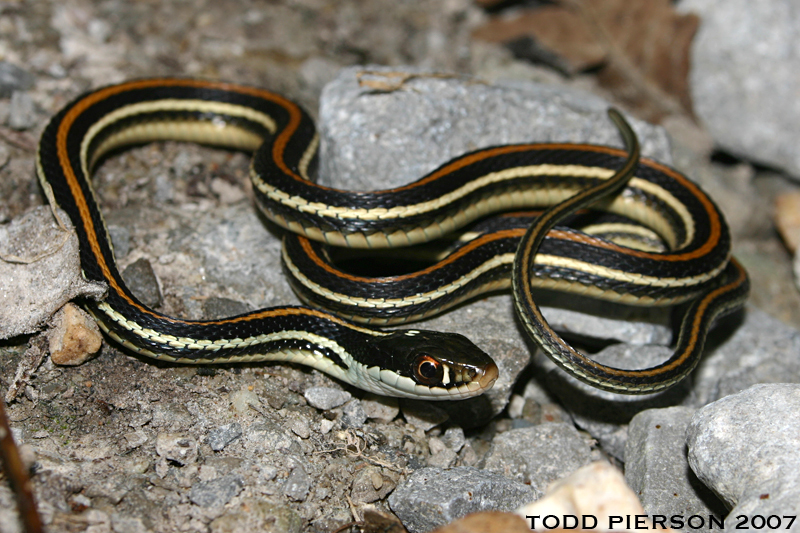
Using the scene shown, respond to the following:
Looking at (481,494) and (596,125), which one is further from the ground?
(596,125)

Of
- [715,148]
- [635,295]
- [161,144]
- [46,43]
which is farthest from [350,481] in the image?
[715,148]

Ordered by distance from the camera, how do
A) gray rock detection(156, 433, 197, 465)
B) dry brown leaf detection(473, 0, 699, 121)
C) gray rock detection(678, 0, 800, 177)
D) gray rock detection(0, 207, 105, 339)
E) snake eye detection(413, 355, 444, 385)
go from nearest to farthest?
gray rock detection(156, 433, 197, 465)
snake eye detection(413, 355, 444, 385)
gray rock detection(0, 207, 105, 339)
gray rock detection(678, 0, 800, 177)
dry brown leaf detection(473, 0, 699, 121)

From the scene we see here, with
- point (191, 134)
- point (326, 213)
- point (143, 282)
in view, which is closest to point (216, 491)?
point (143, 282)

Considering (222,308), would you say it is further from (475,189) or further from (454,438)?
(475,189)

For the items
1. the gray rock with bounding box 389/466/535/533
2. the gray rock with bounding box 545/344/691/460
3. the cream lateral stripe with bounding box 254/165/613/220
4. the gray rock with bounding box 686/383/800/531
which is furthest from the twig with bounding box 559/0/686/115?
the gray rock with bounding box 389/466/535/533

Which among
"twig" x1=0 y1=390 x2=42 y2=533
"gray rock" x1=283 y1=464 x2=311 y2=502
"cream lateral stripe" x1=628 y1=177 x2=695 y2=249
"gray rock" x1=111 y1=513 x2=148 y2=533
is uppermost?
"cream lateral stripe" x1=628 y1=177 x2=695 y2=249

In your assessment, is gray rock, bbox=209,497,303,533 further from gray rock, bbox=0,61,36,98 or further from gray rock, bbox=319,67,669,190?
gray rock, bbox=0,61,36,98

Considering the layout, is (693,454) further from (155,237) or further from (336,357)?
(155,237)
